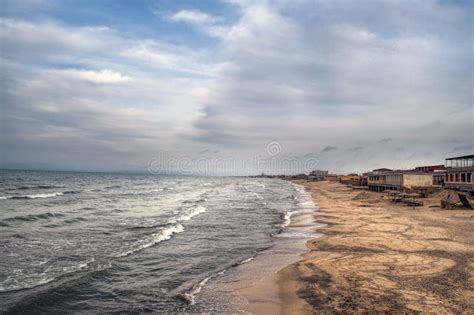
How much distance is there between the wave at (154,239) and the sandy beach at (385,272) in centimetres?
809

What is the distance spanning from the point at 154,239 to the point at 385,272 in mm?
13331

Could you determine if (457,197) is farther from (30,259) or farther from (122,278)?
(30,259)

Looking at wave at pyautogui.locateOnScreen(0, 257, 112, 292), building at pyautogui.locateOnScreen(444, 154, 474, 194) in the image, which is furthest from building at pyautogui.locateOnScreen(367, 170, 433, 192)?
wave at pyautogui.locateOnScreen(0, 257, 112, 292)

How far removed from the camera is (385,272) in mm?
13383

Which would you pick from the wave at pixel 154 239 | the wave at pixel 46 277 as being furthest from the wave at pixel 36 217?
the wave at pixel 46 277

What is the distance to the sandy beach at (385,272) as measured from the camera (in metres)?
10.2

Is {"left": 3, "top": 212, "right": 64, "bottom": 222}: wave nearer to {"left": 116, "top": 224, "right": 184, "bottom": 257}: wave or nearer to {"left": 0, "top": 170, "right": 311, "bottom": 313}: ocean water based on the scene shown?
{"left": 0, "top": 170, "right": 311, "bottom": 313}: ocean water

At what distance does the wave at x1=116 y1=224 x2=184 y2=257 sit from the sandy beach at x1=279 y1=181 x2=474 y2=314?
809 cm

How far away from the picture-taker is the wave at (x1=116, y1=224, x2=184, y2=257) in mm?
18344

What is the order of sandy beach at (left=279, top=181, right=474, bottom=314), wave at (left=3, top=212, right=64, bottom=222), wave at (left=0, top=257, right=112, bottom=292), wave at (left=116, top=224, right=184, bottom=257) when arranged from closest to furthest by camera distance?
sandy beach at (left=279, top=181, right=474, bottom=314)
wave at (left=0, top=257, right=112, bottom=292)
wave at (left=116, top=224, right=184, bottom=257)
wave at (left=3, top=212, right=64, bottom=222)

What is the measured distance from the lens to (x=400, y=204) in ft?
140

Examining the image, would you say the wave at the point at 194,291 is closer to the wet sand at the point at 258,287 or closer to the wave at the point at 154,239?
the wet sand at the point at 258,287

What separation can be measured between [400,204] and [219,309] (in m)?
37.8

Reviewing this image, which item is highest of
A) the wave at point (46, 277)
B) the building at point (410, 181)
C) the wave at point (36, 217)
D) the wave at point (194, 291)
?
the building at point (410, 181)
